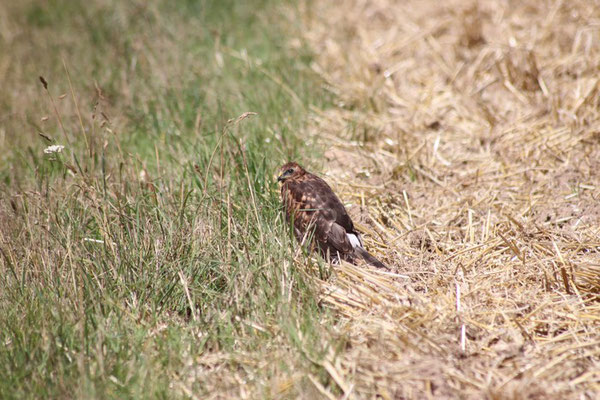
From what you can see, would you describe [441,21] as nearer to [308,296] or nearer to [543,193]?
[543,193]

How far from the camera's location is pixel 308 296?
140 inches

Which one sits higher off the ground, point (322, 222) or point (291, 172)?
point (291, 172)

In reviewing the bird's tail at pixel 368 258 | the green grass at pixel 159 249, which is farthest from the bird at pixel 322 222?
the green grass at pixel 159 249

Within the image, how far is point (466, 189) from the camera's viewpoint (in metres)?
5.06

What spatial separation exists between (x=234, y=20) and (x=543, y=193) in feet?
16.2

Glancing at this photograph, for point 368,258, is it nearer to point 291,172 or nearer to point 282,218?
point 282,218

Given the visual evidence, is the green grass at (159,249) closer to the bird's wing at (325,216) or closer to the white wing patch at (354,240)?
the bird's wing at (325,216)

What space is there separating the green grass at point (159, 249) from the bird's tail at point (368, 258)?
543 millimetres

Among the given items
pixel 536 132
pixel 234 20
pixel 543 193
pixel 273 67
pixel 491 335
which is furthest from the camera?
pixel 234 20

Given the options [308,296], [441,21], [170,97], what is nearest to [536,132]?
[441,21]

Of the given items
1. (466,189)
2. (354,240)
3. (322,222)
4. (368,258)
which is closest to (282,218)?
(322,222)

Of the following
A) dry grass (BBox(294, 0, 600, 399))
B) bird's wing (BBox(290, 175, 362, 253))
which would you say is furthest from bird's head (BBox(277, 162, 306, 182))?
dry grass (BBox(294, 0, 600, 399))

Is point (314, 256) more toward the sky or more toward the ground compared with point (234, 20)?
more toward the ground

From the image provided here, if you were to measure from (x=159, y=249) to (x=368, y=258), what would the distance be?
1340mm
